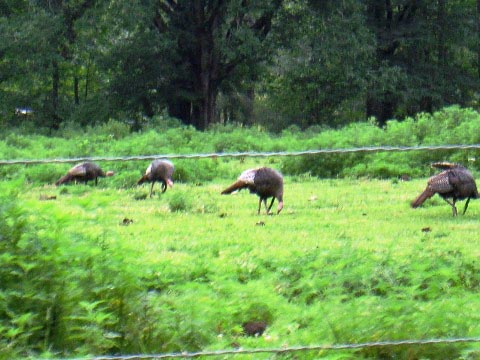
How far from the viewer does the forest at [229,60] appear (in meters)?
28.1

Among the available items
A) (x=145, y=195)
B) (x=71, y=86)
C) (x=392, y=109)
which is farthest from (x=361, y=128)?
(x=71, y=86)

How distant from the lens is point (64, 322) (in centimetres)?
421

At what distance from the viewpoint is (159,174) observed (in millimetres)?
8008

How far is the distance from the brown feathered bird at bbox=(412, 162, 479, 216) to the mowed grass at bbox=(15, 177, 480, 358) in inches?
5.2

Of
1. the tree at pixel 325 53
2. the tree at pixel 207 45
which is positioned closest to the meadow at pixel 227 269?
the tree at pixel 207 45

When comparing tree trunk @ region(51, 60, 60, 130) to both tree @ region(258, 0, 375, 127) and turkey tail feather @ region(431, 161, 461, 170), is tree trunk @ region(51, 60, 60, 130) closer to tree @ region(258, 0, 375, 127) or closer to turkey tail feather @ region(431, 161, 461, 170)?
tree @ region(258, 0, 375, 127)

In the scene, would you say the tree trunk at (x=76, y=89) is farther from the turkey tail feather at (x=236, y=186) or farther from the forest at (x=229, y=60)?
the turkey tail feather at (x=236, y=186)

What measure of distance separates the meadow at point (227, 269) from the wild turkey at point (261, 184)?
111mm

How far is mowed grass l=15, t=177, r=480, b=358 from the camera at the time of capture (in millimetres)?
4426

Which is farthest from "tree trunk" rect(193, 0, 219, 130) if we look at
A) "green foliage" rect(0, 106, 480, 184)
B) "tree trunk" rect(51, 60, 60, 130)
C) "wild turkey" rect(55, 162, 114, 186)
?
"wild turkey" rect(55, 162, 114, 186)

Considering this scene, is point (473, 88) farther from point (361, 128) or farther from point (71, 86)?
point (361, 128)

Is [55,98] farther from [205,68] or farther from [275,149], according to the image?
[275,149]

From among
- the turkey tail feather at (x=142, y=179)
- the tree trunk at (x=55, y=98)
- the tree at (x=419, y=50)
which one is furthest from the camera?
the tree at (x=419, y=50)

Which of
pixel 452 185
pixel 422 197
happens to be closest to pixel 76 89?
pixel 452 185
